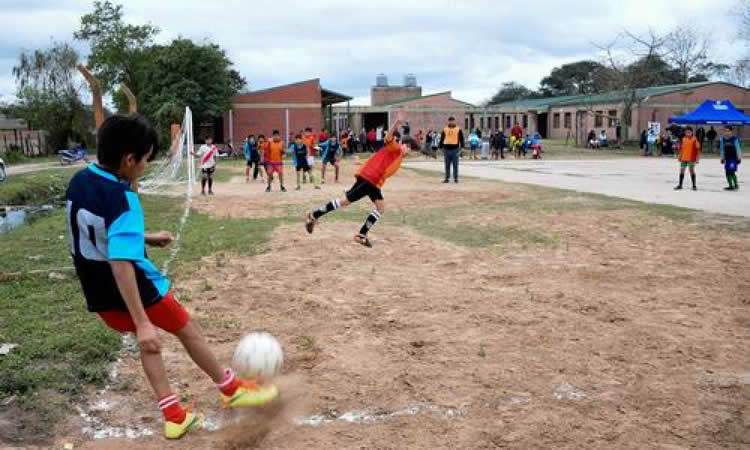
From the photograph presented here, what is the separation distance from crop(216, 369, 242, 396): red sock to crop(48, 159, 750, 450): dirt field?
258 millimetres

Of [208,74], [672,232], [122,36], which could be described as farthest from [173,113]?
[672,232]

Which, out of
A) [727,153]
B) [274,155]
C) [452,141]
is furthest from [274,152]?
[727,153]

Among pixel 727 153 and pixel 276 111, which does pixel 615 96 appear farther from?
pixel 727 153

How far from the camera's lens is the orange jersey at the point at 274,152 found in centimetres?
1891

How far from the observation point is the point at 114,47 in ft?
183

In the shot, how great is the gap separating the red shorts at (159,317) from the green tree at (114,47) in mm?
56076

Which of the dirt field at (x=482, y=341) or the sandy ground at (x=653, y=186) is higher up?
the sandy ground at (x=653, y=186)

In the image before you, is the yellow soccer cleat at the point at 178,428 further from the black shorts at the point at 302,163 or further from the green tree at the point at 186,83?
the green tree at the point at 186,83

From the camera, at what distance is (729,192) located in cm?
1727

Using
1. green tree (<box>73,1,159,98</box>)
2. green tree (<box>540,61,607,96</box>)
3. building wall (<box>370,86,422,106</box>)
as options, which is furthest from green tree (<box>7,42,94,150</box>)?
green tree (<box>540,61,607,96</box>)

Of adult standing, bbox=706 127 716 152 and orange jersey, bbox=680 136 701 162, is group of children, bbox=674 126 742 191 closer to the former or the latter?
orange jersey, bbox=680 136 701 162

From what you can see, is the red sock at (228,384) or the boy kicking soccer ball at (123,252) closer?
the boy kicking soccer ball at (123,252)

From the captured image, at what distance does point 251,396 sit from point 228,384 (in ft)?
0.54

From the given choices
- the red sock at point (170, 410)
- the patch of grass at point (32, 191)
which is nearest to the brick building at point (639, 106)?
the patch of grass at point (32, 191)
